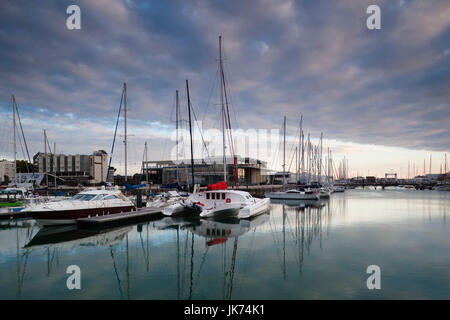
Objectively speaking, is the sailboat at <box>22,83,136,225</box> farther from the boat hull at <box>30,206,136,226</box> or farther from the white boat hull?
the white boat hull

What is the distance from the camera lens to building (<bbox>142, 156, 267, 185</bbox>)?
7594 cm

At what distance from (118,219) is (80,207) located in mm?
3042

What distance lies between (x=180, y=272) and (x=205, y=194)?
14.7m

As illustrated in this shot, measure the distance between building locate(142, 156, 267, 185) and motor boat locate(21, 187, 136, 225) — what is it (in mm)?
46339

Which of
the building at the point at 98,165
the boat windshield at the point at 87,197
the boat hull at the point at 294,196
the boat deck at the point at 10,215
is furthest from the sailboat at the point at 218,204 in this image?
the building at the point at 98,165

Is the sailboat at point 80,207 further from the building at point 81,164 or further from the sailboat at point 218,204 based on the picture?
the building at point 81,164

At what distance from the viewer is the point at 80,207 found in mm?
21125

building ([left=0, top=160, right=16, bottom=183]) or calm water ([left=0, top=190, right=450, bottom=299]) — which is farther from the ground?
building ([left=0, top=160, right=16, bottom=183])

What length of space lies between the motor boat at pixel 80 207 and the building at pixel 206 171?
46.3 m

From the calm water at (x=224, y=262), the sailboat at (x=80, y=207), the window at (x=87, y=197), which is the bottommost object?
the calm water at (x=224, y=262)

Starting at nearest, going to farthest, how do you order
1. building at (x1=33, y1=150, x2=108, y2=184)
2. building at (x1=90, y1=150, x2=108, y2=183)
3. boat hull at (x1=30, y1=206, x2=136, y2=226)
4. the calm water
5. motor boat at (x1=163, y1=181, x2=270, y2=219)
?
the calm water, boat hull at (x1=30, y1=206, x2=136, y2=226), motor boat at (x1=163, y1=181, x2=270, y2=219), building at (x1=33, y1=150, x2=108, y2=184), building at (x1=90, y1=150, x2=108, y2=183)

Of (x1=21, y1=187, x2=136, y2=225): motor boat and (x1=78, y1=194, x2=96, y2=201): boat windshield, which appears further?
(x1=78, y1=194, x2=96, y2=201): boat windshield

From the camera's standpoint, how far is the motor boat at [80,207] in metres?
19.9

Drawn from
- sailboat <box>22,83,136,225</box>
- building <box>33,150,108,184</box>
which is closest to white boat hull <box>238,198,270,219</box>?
sailboat <box>22,83,136,225</box>
